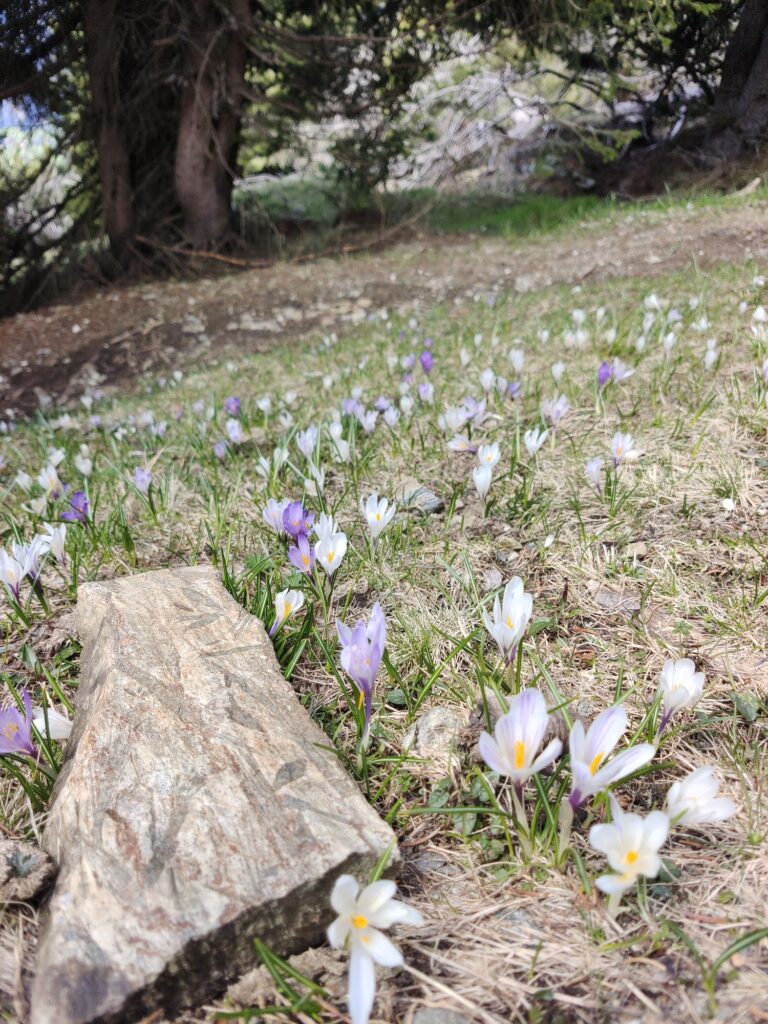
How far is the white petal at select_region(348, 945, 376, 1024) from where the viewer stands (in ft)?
2.75

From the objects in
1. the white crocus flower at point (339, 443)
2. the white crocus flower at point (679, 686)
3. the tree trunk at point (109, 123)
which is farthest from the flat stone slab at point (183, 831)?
the tree trunk at point (109, 123)

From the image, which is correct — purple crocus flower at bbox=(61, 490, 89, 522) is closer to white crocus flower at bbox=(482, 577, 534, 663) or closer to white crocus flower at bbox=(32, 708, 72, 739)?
white crocus flower at bbox=(32, 708, 72, 739)

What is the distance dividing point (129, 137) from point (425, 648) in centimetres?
937

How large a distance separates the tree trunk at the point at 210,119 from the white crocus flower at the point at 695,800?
8.35 metres

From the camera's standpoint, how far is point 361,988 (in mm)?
855

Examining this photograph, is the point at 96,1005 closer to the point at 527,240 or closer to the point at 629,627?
the point at 629,627

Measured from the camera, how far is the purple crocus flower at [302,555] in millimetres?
1747

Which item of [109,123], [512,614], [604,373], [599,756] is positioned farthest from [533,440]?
[109,123]

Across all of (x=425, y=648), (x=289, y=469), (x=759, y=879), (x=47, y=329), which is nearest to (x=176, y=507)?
(x=289, y=469)

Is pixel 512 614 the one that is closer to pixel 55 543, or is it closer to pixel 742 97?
pixel 55 543

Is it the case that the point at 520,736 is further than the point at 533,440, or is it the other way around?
the point at 533,440

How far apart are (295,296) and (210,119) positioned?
2.60 m

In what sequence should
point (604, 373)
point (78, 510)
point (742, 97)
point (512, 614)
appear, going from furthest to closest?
point (742, 97) < point (604, 373) < point (78, 510) < point (512, 614)

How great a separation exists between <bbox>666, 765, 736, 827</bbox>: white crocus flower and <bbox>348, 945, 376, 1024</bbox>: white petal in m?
0.50
